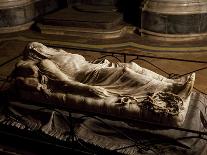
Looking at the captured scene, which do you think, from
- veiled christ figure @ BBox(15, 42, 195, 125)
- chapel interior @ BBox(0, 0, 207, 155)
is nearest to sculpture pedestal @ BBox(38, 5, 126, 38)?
chapel interior @ BBox(0, 0, 207, 155)

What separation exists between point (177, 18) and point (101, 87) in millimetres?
4344

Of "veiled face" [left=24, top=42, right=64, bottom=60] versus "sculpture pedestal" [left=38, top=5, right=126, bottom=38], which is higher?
"veiled face" [left=24, top=42, right=64, bottom=60]

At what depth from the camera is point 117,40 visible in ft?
25.9

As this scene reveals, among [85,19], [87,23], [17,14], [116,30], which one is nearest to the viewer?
[116,30]

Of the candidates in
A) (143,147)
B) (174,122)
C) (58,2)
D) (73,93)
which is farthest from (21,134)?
(58,2)

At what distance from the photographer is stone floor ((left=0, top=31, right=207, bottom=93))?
247 inches

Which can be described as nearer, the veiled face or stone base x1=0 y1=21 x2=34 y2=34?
the veiled face

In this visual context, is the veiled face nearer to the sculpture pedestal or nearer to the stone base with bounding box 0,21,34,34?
the sculpture pedestal

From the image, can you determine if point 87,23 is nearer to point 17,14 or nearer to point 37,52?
point 17,14

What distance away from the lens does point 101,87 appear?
3.77 meters

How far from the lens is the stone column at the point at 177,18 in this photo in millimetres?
7492

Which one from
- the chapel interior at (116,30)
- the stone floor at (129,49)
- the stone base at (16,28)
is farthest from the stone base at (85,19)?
the stone base at (16,28)

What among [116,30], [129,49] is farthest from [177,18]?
[116,30]

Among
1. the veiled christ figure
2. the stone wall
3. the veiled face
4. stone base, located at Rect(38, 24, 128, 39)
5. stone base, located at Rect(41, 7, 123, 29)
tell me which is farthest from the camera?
the stone wall
